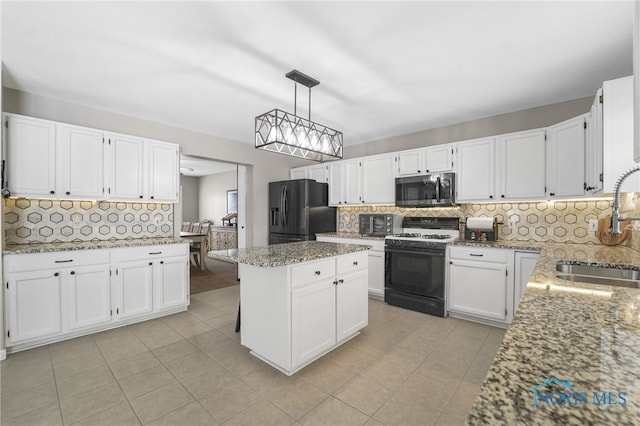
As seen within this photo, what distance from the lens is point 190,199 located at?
9.80m

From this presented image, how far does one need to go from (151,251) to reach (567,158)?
15.0 feet

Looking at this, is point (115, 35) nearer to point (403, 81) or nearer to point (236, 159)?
point (403, 81)

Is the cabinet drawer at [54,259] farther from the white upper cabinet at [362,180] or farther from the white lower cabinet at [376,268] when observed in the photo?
the white upper cabinet at [362,180]

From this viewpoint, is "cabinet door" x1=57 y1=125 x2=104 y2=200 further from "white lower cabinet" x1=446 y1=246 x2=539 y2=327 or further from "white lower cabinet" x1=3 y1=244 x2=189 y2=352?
"white lower cabinet" x1=446 y1=246 x2=539 y2=327

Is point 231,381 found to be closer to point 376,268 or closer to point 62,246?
point 62,246

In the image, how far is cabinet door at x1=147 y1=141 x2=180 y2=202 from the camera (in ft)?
11.8

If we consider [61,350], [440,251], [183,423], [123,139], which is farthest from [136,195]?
[440,251]

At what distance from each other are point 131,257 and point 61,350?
98 centimetres

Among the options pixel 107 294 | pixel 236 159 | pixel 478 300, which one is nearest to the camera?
pixel 107 294

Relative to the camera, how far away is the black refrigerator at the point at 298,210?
470 centimetres

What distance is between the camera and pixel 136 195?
346 centimetres

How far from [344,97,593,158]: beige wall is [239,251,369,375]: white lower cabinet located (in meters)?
2.53

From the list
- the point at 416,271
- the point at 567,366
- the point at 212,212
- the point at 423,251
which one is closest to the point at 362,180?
the point at 423,251

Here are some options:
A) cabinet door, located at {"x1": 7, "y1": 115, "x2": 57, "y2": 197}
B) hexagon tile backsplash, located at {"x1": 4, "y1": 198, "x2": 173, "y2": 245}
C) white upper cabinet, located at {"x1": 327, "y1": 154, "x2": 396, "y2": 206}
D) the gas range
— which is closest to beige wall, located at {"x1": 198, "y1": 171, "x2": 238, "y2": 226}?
white upper cabinet, located at {"x1": 327, "y1": 154, "x2": 396, "y2": 206}
